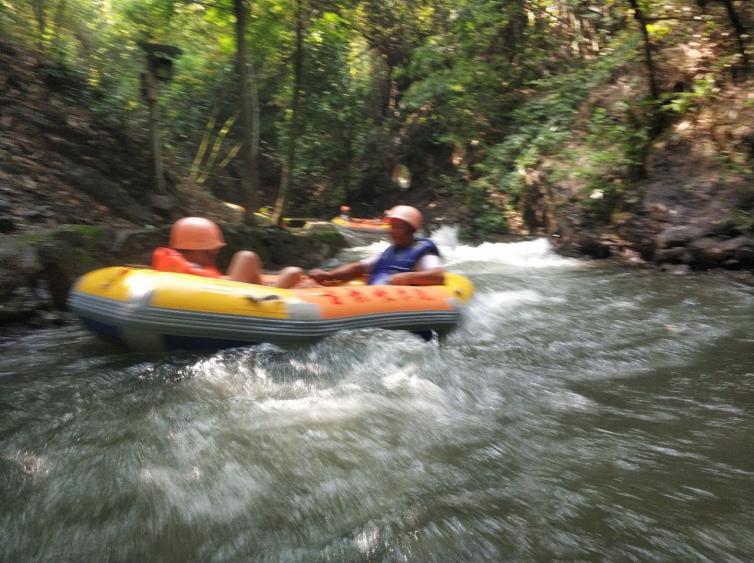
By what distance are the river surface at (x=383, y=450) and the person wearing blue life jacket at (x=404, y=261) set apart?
0.64 metres

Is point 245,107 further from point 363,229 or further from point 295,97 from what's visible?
point 363,229

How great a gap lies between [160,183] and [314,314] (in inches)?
182

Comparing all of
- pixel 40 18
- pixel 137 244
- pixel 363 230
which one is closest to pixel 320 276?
pixel 137 244

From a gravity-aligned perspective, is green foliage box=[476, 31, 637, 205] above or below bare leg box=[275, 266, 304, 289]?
above

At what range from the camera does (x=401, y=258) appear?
15.3 ft

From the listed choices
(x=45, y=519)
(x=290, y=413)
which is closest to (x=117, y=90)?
(x=290, y=413)

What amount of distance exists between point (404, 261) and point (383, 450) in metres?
2.40

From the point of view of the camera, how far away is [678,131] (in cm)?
793

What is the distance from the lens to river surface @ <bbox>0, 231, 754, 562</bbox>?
5.94 feet

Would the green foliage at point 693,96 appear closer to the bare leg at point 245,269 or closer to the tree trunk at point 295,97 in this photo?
the tree trunk at point 295,97

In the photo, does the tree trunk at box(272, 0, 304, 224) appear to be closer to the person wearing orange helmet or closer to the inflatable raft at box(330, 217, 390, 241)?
the inflatable raft at box(330, 217, 390, 241)

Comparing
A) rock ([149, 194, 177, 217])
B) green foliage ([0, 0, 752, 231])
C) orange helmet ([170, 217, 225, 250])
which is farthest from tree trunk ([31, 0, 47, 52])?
orange helmet ([170, 217, 225, 250])

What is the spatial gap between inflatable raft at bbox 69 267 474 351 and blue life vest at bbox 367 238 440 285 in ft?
2.45

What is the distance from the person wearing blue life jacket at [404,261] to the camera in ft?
14.7
